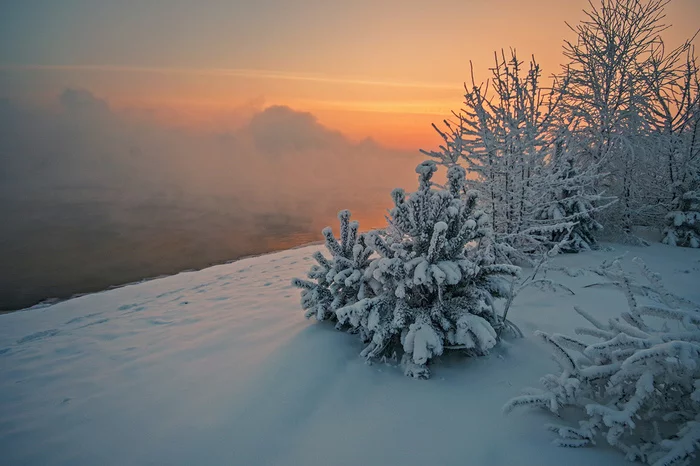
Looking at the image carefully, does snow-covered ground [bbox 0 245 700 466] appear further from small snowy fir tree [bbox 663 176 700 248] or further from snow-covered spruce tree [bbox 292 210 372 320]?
small snowy fir tree [bbox 663 176 700 248]

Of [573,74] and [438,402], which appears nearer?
[438,402]

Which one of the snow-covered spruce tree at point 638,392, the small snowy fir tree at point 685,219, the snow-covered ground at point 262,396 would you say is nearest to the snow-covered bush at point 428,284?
the snow-covered ground at point 262,396

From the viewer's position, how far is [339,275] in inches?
150

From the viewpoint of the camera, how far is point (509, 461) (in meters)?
2.10

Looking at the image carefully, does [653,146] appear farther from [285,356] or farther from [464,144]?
[285,356]

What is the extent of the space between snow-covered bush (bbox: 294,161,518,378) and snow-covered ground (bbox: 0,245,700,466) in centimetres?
31

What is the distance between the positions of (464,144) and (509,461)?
17.6ft

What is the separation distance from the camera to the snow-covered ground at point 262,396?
233 centimetres

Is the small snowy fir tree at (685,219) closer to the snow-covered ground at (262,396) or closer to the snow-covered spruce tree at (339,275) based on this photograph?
the snow-covered ground at (262,396)

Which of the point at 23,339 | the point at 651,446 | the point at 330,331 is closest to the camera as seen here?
the point at 651,446

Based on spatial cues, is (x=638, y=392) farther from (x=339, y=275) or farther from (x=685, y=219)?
(x=685, y=219)

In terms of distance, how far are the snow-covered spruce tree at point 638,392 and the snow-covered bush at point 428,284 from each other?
69 centimetres

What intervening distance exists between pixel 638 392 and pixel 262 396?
2.59 meters

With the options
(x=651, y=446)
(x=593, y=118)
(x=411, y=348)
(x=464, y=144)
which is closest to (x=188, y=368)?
(x=411, y=348)
